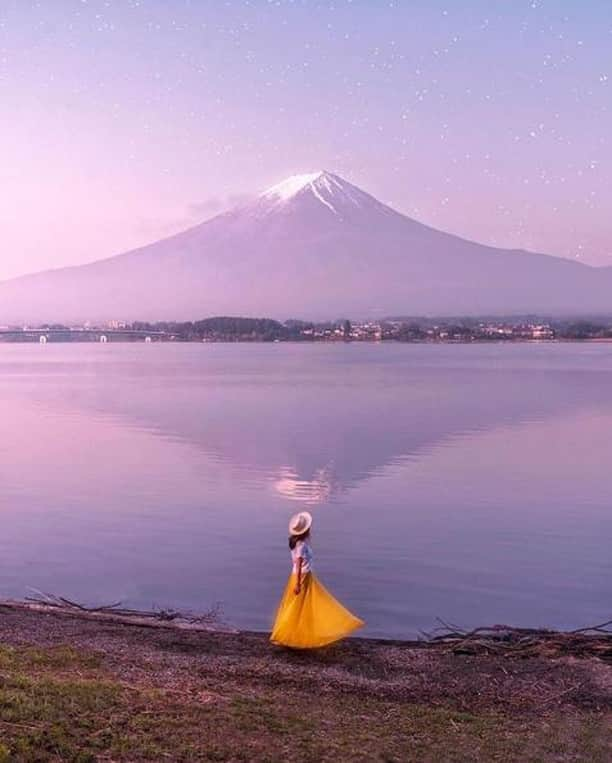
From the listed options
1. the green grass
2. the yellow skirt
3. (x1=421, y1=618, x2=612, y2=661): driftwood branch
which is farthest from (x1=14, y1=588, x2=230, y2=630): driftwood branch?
the green grass

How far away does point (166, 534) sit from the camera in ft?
58.2

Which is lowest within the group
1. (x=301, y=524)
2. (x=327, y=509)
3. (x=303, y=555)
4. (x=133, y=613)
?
(x=327, y=509)

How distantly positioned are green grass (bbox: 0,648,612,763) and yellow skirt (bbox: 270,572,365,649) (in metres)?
1.25

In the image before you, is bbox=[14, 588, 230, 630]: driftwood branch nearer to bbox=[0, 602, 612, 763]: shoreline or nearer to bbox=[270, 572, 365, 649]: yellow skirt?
bbox=[0, 602, 612, 763]: shoreline

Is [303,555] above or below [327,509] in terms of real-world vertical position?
above

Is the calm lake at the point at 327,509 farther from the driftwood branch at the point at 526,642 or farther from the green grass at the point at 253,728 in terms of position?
the green grass at the point at 253,728

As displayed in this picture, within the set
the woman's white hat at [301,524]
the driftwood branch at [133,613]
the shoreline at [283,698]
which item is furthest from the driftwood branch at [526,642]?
the driftwood branch at [133,613]

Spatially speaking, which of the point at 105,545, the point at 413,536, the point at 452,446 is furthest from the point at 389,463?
the point at 105,545

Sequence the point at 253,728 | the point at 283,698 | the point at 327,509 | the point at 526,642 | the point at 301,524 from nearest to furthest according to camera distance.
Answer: the point at 253,728
the point at 283,698
the point at 301,524
the point at 526,642
the point at 327,509

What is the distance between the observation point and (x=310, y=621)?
30.7 feet

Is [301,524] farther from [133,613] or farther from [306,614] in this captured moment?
[133,613]

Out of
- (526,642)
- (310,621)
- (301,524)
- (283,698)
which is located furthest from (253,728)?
(526,642)

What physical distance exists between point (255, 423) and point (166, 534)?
23303 mm

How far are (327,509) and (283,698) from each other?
12.9 meters
